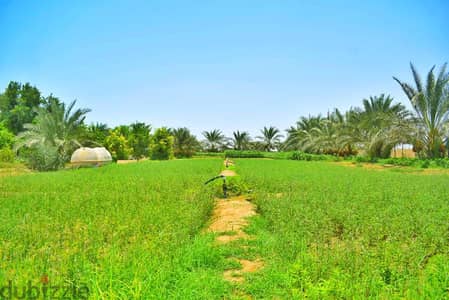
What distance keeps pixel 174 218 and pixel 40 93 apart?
4838 centimetres

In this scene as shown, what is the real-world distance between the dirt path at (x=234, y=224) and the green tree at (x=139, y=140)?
3144 centimetres

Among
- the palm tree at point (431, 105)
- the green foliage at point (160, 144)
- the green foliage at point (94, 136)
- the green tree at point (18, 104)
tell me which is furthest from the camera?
the green tree at point (18, 104)

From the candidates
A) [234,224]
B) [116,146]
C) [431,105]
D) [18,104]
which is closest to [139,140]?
[116,146]

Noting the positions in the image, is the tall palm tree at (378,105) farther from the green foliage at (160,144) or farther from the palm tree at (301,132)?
the green foliage at (160,144)

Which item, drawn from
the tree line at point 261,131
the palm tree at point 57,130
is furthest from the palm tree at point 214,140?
the palm tree at point 57,130

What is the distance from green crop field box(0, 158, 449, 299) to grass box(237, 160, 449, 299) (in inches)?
0.6

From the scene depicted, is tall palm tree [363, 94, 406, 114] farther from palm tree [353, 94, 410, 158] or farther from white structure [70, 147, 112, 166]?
white structure [70, 147, 112, 166]

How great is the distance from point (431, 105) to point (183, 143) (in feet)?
91.4

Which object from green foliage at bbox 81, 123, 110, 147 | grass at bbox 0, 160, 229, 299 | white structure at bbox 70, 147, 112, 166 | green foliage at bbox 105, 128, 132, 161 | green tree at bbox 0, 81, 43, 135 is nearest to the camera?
grass at bbox 0, 160, 229, 299

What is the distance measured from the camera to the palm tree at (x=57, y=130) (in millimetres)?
23297

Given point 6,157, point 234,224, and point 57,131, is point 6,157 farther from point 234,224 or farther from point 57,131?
point 234,224

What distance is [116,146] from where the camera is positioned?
111ft

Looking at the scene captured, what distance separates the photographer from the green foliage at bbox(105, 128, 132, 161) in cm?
3350

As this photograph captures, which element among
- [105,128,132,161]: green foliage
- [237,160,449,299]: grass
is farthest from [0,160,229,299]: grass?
[105,128,132,161]: green foliage
